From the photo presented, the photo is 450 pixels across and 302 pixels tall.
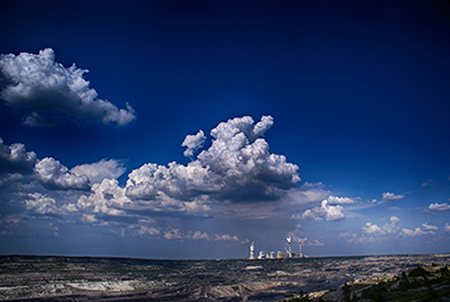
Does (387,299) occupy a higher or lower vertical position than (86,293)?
higher

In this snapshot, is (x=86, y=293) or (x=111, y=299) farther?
(x=86, y=293)

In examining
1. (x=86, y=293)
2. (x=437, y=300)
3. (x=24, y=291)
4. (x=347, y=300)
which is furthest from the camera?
(x=86, y=293)

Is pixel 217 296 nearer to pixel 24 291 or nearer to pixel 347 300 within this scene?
pixel 24 291

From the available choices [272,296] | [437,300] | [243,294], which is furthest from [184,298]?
[437,300]

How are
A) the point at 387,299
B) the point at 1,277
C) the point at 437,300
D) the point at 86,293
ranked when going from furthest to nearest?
the point at 1,277, the point at 86,293, the point at 387,299, the point at 437,300

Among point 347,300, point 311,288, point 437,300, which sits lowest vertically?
point 311,288

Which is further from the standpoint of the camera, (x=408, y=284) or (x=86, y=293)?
(x=86, y=293)

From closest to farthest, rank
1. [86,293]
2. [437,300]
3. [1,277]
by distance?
[437,300], [86,293], [1,277]

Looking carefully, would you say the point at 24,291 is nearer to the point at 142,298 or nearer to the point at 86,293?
the point at 86,293

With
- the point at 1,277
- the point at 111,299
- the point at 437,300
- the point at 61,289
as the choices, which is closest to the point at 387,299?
the point at 437,300
